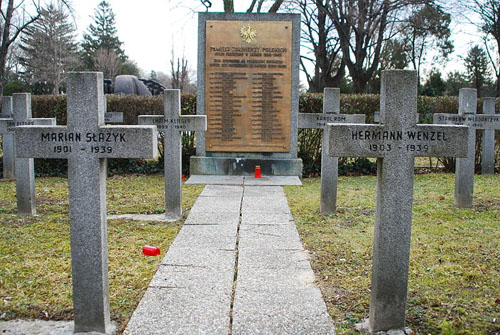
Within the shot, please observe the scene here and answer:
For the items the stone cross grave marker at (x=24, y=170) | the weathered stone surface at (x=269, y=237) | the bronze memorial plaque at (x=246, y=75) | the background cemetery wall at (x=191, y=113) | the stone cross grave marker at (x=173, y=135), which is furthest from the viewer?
the background cemetery wall at (x=191, y=113)

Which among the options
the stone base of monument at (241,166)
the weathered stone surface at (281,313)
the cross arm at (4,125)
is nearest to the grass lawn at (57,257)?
the weathered stone surface at (281,313)

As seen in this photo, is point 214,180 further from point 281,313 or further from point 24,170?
point 281,313

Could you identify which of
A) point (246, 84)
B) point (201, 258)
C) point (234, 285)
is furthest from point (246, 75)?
point (234, 285)

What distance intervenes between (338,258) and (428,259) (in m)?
0.93

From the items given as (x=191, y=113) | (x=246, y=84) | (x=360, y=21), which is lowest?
(x=191, y=113)

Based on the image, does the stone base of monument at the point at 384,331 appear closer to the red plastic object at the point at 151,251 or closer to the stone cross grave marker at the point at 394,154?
the stone cross grave marker at the point at 394,154

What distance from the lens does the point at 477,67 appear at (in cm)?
4500

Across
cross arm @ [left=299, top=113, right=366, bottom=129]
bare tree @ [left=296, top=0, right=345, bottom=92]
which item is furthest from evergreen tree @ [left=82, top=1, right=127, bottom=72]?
cross arm @ [left=299, top=113, right=366, bottom=129]

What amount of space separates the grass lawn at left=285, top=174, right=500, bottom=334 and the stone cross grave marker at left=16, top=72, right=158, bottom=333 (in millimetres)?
1785

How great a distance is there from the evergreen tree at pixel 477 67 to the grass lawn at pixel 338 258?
40.3 metres

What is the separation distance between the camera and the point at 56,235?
5.97 m

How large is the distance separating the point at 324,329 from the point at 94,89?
2.30 meters

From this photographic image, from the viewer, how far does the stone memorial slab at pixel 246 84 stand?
11.5 metres

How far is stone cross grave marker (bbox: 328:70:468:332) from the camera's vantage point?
3332 mm
